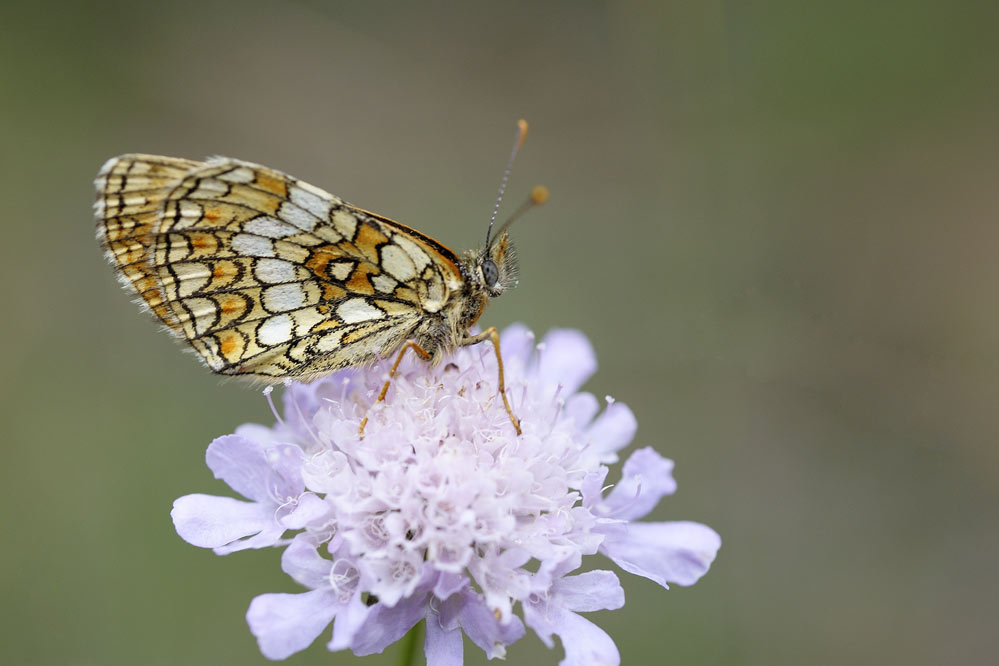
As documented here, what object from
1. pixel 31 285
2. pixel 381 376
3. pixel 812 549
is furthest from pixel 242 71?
pixel 812 549

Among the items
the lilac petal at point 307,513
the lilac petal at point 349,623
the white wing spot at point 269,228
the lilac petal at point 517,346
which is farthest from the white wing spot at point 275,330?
the lilac petal at point 349,623

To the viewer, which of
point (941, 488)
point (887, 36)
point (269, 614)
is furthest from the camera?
point (887, 36)

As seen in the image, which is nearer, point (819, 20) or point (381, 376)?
point (381, 376)

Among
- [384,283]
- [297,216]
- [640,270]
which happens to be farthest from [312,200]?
[640,270]

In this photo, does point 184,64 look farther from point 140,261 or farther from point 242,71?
point 140,261

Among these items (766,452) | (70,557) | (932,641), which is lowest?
(70,557)

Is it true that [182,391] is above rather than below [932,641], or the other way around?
below

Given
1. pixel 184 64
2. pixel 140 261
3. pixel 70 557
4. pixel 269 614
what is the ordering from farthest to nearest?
pixel 184 64 → pixel 70 557 → pixel 140 261 → pixel 269 614
